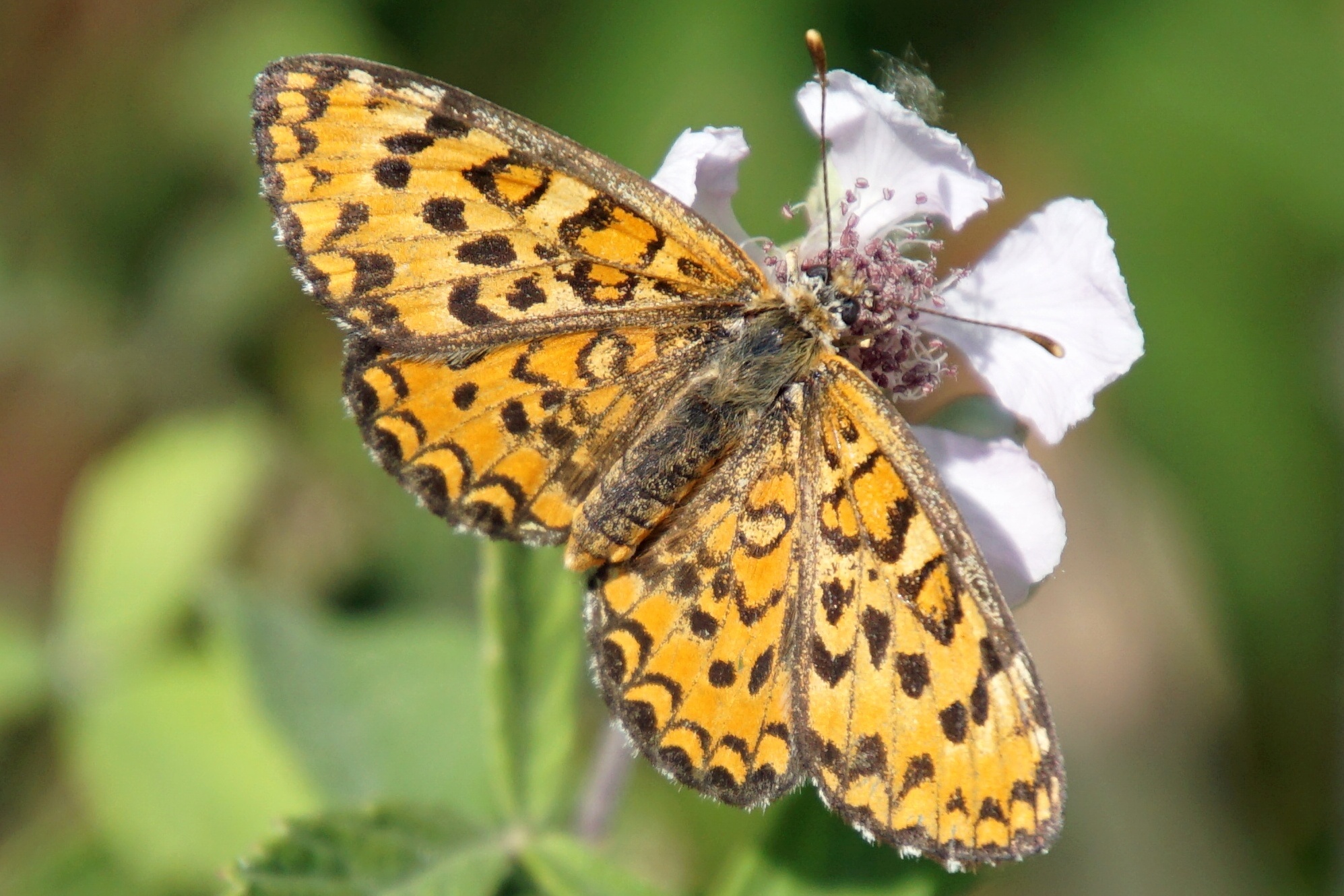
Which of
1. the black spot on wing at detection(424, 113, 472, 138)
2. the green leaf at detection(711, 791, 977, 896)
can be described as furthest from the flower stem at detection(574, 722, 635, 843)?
the black spot on wing at detection(424, 113, 472, 138)

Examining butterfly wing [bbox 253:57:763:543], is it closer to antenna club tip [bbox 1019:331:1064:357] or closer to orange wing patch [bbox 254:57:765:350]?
orange wing patch [bbox 254:57:765:350]

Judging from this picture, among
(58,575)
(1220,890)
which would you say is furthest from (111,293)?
(1220,890)

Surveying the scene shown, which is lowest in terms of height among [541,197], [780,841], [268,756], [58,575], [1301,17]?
[58,575]

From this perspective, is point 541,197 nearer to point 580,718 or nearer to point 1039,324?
point 1039,324

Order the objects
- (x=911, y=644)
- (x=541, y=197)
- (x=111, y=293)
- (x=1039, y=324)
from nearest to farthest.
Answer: (x=911, y=644) → (x=541, y=197) → (x=1039, y=324) → (x=111, y=293)

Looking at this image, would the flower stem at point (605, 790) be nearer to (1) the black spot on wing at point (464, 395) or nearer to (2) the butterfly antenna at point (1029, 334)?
(1) the black spot on wing at point (464, 395)

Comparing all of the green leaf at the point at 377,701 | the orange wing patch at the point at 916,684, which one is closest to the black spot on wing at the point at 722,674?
the orange wing patch at the point at 916,684

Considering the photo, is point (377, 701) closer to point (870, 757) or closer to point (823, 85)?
point (870, 757)

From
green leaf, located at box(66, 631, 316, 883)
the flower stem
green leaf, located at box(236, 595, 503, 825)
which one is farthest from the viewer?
green leaf, located at box(66, 631, 316, 883)
